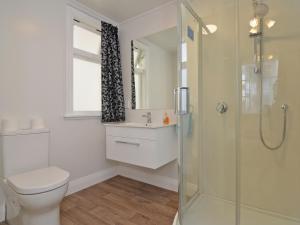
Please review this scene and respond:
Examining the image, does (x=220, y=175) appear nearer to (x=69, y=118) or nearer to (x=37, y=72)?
(x=69, y=118)

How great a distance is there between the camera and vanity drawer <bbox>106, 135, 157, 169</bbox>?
6.14 feet

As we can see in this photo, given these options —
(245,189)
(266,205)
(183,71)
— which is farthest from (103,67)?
(266,205)

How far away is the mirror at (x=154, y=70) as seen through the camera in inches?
85.4

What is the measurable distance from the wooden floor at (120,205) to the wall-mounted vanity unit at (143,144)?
39 centimetres

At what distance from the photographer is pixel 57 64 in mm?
1962

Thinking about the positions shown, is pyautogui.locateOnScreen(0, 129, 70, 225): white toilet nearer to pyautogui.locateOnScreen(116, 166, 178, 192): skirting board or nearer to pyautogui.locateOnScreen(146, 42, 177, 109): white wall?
pyautogui.locateOnScreen(116, 166, 178, 192): skirting board

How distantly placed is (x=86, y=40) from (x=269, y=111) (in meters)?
2.23

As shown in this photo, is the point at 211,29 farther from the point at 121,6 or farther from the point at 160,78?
the point at 121,6

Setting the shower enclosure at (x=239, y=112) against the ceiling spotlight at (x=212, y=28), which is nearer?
the shower enclosure at (x=239, y=112)

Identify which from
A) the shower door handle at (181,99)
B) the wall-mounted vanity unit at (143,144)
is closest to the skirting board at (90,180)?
the wall-mounted vanity unit at (143,144)

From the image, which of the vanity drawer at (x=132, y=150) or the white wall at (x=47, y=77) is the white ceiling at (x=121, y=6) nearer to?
the white wall at (x=47, y=77)

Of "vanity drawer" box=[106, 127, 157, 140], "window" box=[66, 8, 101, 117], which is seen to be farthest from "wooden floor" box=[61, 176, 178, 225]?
"window" box=[66, 8, 101, 117]

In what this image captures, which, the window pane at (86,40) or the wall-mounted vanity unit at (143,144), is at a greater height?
A: the window pane at (86,40)

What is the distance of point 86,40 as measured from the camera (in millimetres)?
2299
